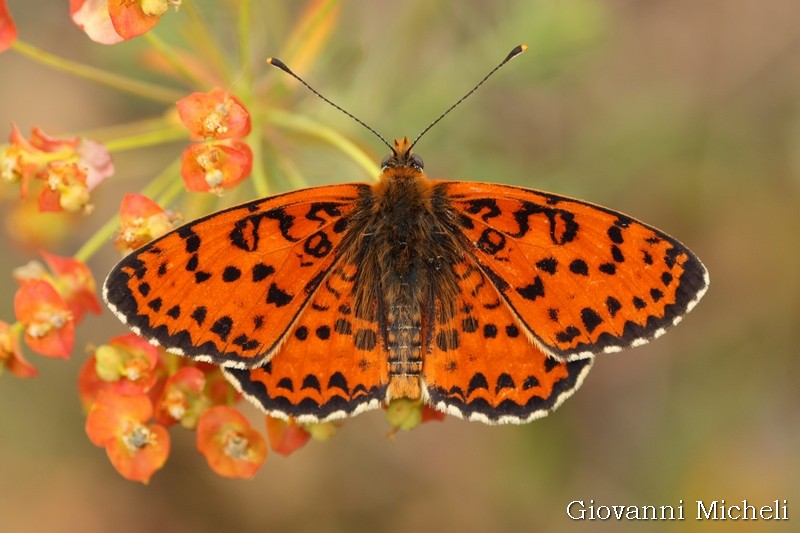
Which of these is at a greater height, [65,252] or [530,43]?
[530,43]

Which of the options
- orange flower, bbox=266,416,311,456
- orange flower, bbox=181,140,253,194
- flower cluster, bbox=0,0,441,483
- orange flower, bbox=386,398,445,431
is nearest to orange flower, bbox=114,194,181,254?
flower cluster, bbox=0,0,441,483

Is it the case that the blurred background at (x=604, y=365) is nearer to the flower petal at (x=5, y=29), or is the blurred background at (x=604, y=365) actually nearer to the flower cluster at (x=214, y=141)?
the flower petal at (x=5, y=29)

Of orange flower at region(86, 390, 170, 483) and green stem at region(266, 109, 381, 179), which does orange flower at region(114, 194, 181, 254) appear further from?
green stem at region(266, 109, 381, 179)

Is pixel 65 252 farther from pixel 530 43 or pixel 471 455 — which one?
pixel 530 43

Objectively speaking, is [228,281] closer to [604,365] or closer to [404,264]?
[404,264]

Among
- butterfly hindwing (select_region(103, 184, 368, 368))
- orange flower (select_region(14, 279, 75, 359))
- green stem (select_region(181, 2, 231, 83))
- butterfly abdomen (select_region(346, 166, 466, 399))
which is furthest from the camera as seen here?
green stem (select_region(181, 2, 231, 83))

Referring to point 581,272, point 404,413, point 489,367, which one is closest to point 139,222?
point 404,413

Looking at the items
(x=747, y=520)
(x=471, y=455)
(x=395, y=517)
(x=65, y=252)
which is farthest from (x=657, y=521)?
(x=65, y=252)
